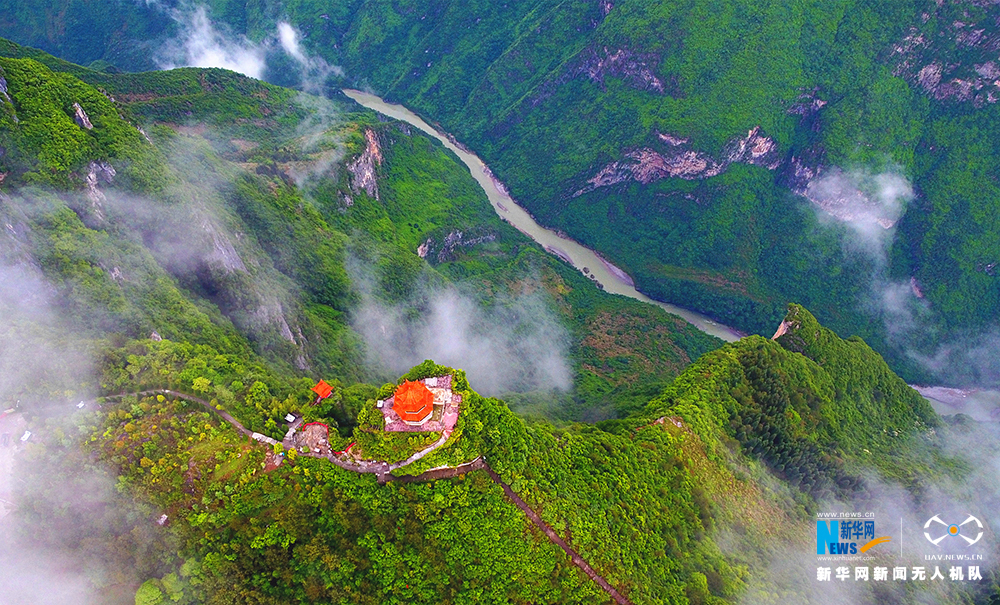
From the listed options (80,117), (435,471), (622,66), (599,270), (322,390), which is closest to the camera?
(435,471)

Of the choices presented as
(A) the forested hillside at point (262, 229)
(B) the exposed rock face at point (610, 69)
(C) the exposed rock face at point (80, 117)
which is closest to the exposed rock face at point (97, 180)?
(A) the forested hillside at point (262, 229)

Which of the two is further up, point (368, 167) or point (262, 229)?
point (368, 167)

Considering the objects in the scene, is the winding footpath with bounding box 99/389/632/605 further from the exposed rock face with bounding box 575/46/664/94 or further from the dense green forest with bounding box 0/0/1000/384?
A: the exposed rock face with bounding box 575/46/664/94

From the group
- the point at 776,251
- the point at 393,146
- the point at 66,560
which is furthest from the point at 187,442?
the point at 776,251

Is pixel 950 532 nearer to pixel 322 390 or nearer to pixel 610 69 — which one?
pixel 322 390

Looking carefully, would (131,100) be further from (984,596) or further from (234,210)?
(984,596)

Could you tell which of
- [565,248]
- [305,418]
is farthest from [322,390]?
[565,248]
